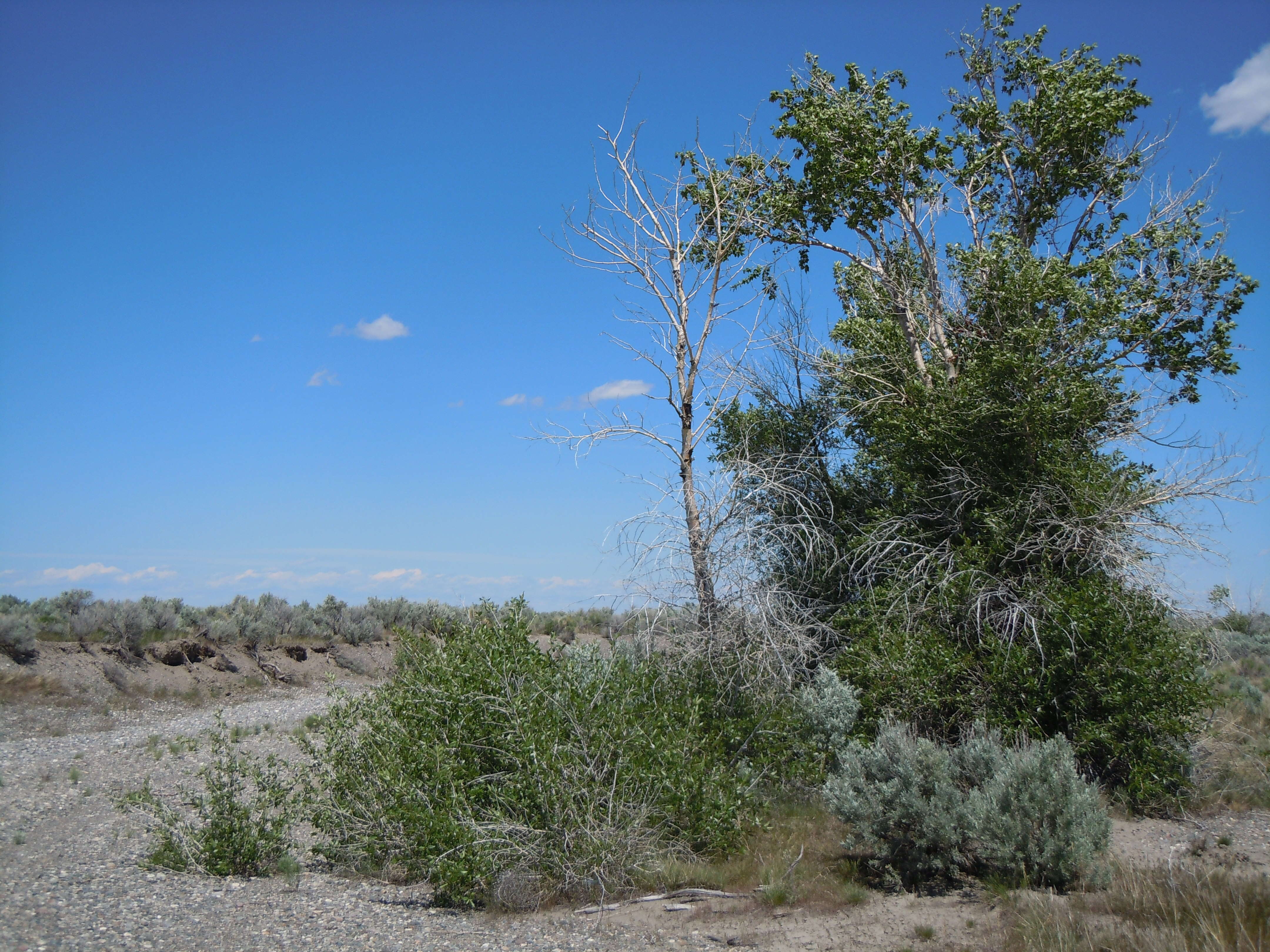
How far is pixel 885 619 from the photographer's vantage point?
9.98 meters

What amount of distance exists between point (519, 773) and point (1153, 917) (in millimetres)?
4501

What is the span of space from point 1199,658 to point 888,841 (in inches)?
176

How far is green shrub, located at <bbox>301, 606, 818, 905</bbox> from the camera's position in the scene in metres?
6.79

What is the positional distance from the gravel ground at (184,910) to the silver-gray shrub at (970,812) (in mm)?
1872

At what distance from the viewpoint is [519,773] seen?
22.6 feet

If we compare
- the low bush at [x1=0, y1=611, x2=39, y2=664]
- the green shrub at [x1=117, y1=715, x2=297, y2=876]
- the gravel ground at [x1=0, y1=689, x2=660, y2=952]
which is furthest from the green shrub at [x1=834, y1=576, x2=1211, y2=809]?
the low bush at [x1=0, y1=611, x2=39, y2=664]

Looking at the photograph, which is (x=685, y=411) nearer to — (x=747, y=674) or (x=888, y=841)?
(x=747, y=674)

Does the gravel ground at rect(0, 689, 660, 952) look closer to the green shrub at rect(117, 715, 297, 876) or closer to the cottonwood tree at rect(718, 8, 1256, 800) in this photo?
the green shrub at rect(117, 715, 297, 876)

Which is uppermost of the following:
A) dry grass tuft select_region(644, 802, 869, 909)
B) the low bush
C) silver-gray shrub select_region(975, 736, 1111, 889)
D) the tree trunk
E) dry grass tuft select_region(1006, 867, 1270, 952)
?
the tree trunk

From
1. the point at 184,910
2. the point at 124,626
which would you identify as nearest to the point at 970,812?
the point at 184,910

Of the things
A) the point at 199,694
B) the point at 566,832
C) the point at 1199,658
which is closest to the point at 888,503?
the point at 1199,658

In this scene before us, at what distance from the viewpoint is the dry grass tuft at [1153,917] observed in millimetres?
4824

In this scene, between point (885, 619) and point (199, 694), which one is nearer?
point (885, 619)

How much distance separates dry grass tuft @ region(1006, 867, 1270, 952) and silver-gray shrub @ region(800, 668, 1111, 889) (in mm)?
313
